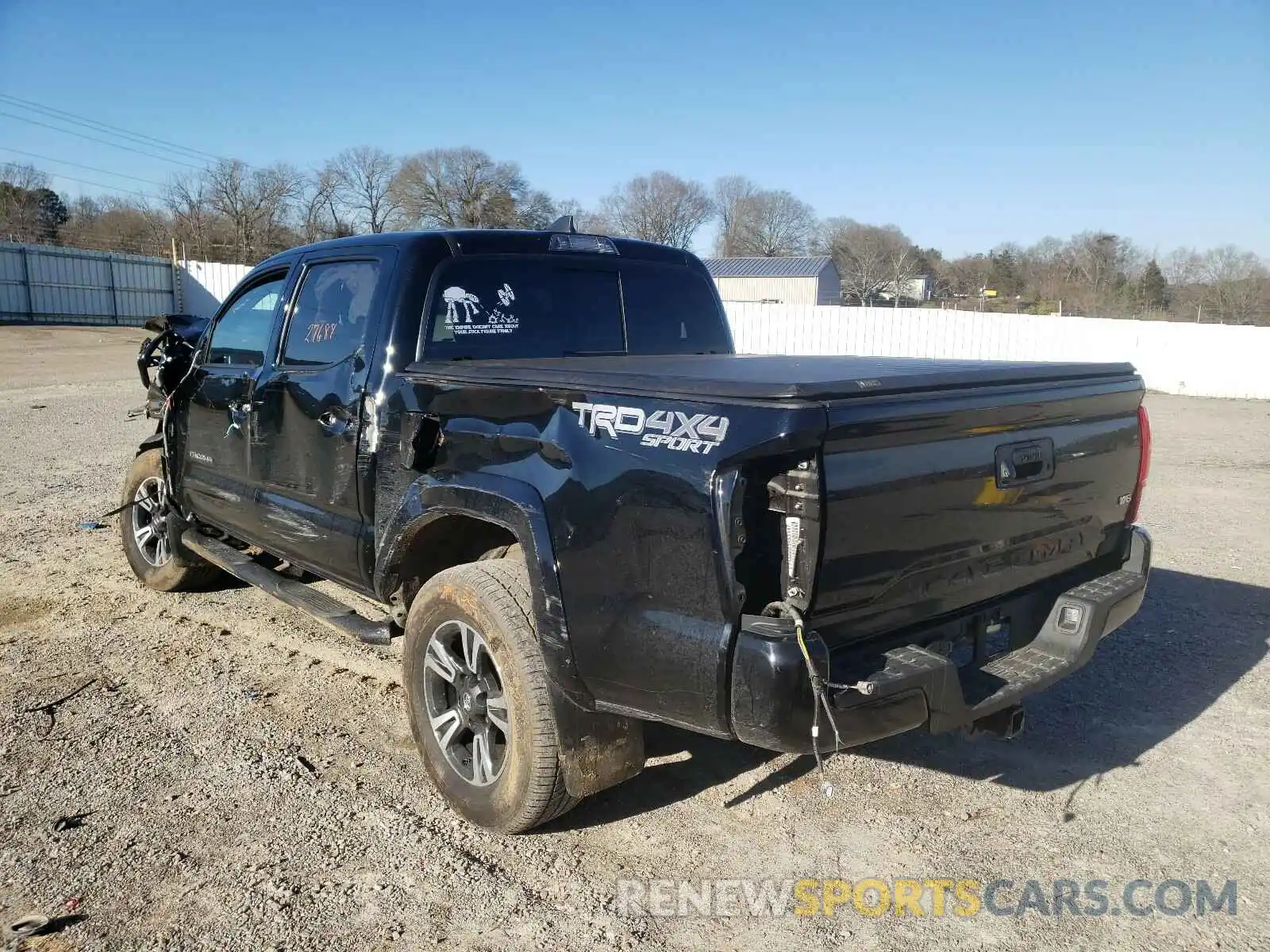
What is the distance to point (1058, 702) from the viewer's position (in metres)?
4.46

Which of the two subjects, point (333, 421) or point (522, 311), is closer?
point (333, 421)

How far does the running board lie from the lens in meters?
3.91

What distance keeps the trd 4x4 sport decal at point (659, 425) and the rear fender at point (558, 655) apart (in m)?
0.33

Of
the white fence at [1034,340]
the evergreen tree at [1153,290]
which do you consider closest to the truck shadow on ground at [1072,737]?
the white fence at [1034,340]

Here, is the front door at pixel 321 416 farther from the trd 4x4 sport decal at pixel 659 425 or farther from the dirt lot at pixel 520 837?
the trd 4x4 sport decal at pixel 659 425

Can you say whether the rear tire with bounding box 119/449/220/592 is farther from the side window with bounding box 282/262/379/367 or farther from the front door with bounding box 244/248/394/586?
the side window with bounding box 282/262/379/367

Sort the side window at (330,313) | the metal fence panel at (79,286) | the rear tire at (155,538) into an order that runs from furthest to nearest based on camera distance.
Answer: the metal fence panel at (79,286)
the rear tire at (155,538)
the side window at (330,313)

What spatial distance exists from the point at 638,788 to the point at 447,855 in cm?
80

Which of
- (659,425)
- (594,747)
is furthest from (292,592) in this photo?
(659,425)

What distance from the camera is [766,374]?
9.64ft

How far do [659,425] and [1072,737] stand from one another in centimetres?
266

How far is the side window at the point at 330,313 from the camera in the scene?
3977 millimetres

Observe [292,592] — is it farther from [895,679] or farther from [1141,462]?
[1141,462]

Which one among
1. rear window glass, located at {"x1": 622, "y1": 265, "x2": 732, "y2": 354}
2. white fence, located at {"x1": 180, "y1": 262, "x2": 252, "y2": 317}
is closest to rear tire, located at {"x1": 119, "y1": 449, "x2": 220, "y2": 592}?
rear window glass, located at {"x1": 622, "y1": 265, "x2": 732, "y2": 354}
